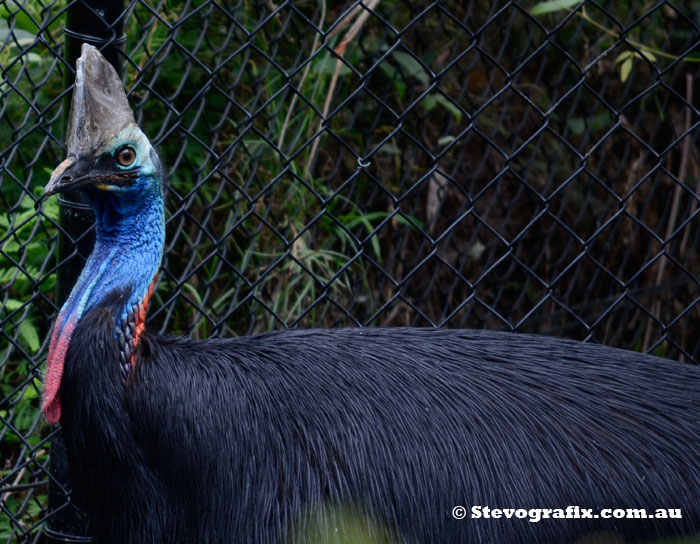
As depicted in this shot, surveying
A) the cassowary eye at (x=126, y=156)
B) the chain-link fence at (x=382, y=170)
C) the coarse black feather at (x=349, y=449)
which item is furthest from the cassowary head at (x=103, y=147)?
the chain-link fence at (x=382, y=170)

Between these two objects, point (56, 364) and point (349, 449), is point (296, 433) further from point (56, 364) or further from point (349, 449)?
point (56, 364)

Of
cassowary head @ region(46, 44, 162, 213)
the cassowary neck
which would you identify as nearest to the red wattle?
the cassowary neck

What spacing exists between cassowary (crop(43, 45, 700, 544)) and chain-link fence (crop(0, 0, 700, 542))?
1.88 feet

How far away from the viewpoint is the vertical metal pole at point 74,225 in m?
2.21

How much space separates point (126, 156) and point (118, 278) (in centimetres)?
23

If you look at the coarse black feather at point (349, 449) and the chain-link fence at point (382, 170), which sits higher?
the chain-link fence at point (382, 170)

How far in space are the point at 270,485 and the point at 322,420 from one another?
152 mm

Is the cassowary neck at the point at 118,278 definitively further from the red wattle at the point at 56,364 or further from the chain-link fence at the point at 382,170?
the chain-link fence at the point at 382,170

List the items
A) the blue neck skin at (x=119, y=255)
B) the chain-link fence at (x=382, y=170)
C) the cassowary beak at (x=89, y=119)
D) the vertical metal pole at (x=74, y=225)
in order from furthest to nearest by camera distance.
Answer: the chain-link fence at (x=382, y=170)
the vertical metal pole at (x=74, y=225)
the blue neck skin at (x=119, y=255)
the cassowary beak at (x=89, y=119)

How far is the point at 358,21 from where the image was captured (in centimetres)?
324

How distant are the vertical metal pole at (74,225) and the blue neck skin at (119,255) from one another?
339 mm

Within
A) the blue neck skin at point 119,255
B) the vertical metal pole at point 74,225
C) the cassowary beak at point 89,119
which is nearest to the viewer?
the cassowary beak at point 89,119

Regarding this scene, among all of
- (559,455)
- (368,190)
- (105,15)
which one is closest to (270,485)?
(559,455)

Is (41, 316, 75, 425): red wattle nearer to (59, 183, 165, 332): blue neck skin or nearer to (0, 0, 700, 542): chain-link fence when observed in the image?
(59, 183, 165, 332): blue neck skin
